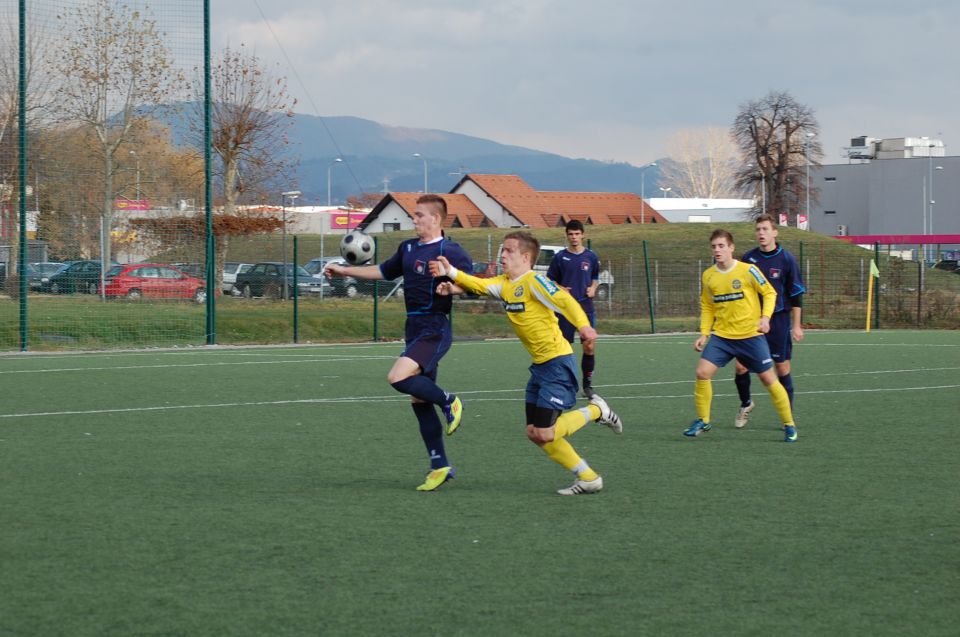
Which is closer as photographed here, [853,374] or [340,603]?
[340,603]

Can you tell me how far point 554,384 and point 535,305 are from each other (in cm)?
51

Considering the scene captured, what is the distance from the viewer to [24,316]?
21.8 m

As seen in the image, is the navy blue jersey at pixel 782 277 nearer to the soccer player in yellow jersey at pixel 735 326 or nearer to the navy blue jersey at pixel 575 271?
the soccer player in yellow jersey at pixel 735 326

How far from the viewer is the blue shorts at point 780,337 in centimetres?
1171

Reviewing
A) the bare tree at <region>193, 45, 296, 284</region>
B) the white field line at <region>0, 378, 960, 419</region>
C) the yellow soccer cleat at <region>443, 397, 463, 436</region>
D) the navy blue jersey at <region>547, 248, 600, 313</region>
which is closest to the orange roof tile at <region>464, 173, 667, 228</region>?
the bare tree at <region>193, 45, 296, 284</region>

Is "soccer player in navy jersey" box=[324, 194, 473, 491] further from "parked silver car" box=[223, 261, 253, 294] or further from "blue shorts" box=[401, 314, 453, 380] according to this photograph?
"parked silver car" box=[223, 261, 253, 294]

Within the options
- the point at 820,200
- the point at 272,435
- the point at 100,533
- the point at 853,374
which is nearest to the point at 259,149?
the point at 853,374

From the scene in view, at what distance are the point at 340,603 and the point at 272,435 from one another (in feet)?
18.5

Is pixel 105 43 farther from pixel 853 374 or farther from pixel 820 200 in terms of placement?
pixel 820 200

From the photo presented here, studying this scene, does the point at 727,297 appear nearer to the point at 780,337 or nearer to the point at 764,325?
the point at 764,325

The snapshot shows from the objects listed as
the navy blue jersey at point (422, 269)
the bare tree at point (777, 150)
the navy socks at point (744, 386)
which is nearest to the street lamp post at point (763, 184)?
the bare tree at point (777, 150)

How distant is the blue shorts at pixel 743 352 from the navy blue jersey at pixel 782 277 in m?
0.95

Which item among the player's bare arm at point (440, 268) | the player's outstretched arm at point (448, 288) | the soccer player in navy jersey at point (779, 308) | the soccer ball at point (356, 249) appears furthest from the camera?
the soccer player in navy jersey at point (779, 308)

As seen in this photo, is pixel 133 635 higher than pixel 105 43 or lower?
lower
